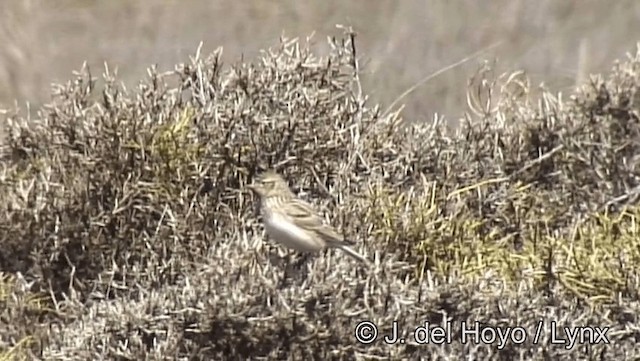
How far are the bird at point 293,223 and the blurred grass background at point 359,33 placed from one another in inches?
115

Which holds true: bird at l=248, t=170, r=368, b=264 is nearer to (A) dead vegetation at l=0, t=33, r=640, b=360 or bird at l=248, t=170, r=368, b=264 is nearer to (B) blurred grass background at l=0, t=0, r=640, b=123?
(A) dead vegetation at l=0, t=33, r=640, b=360

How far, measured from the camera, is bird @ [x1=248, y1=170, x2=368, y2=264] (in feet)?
20.8

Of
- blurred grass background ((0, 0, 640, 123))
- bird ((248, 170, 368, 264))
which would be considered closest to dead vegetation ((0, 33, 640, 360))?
bird ((248, 170, 368, 264))

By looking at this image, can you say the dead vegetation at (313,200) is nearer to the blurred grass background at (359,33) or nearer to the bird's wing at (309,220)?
the bird's wing at (309,220)

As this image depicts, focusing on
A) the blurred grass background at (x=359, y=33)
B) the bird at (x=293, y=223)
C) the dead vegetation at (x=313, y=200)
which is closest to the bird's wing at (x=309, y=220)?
the bird at (x=293, y=223)

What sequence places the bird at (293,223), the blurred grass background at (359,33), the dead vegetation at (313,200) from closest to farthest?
the dead vegetation at (313,200) < the bird at (293,223) < the blurred grass background at (359,33)

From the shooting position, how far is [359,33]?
9742 millimetres

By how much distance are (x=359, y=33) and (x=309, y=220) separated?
3468 mm

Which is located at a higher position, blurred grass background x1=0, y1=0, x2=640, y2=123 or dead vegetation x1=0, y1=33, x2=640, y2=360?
blurred grass background x1=0, y1=0, x2=640, y2=123

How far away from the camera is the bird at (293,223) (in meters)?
6.34

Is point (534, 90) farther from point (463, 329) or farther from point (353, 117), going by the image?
point (463, 329)

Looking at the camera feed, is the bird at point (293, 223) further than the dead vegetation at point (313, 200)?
Yes

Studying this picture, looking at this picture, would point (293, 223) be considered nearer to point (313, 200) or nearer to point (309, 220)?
point (309, 220)

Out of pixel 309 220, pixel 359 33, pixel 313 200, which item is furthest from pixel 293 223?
pixel 359 33
